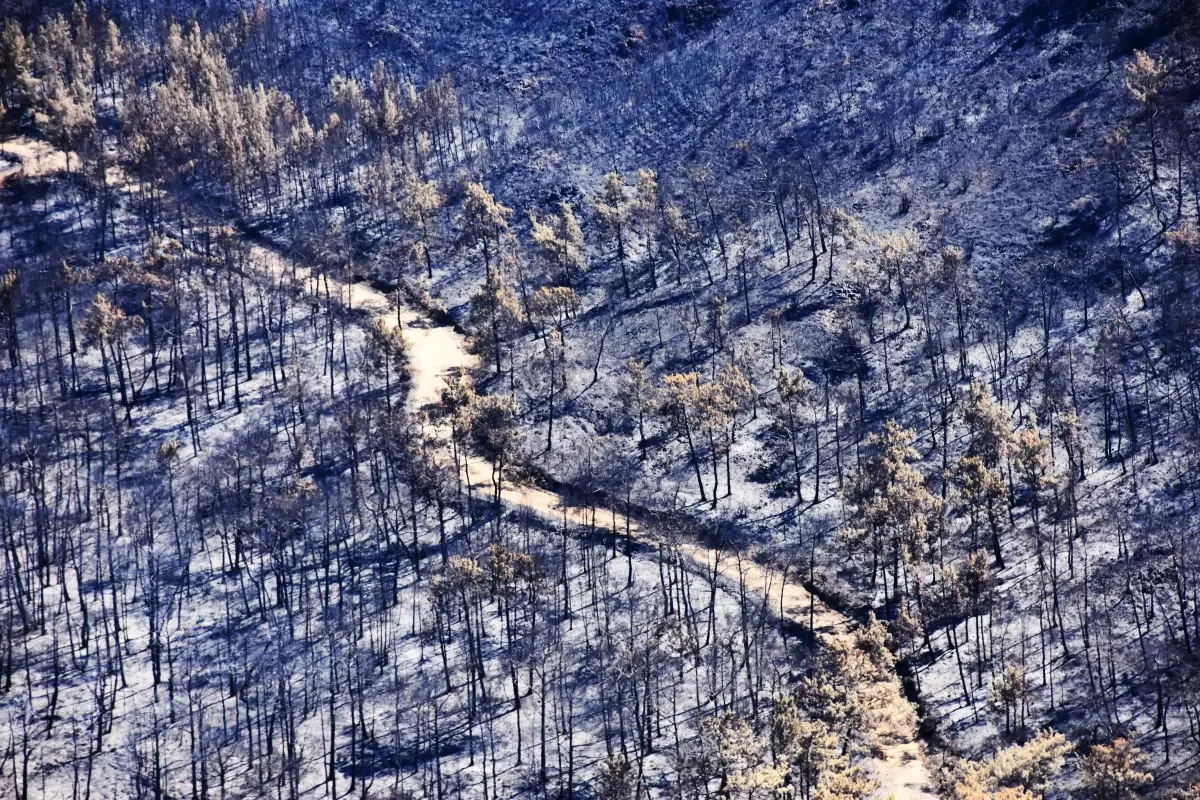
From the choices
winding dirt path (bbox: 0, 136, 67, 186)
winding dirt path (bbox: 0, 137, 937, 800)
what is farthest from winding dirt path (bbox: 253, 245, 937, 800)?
winding dirt path (bbox: 0, 136, 67, 186)

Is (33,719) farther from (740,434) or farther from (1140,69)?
(1140,69)

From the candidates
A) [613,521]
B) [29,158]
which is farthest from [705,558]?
[29,158]

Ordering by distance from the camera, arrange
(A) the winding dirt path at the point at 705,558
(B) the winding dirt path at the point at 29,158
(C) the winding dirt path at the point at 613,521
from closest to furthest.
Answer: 1. (A) the winding dirt path at the point at 705,558
2. (C) the winding dirt path at the point at 613,521
3. (B) the winding dirt path at the point at 29,158

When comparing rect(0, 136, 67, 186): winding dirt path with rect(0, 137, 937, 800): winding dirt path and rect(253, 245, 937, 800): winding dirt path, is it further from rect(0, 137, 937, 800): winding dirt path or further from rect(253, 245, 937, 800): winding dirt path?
rect(253, 245, 937, 800): winding dirt path

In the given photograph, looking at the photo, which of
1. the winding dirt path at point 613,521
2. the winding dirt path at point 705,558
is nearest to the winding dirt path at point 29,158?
the winding dirt path at point 613,521

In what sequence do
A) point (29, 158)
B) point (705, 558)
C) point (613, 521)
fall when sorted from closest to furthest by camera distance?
point (705, 558) → point (613, 521) → point (29, 158)

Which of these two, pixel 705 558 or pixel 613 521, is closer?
pixel 705 558

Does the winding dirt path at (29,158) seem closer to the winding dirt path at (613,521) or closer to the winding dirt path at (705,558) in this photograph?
the winding dirt path at (613,521)

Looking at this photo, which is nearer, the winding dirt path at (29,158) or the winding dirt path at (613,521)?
the winding dirt path at (613,521)

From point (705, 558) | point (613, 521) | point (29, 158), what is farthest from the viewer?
point (29, 158)

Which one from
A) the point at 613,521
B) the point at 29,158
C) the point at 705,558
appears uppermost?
the point at 29,158

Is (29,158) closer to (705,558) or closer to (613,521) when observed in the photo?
(613,521)
